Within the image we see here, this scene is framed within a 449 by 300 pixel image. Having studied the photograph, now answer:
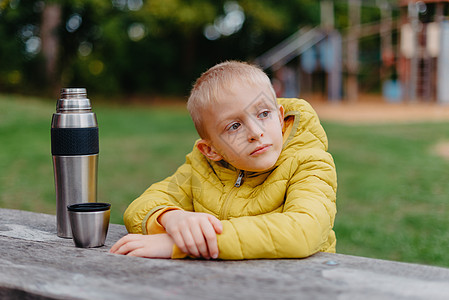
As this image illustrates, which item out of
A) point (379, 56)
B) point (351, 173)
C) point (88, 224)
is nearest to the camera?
point (88, 224)

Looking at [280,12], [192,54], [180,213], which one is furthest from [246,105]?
[192,54]

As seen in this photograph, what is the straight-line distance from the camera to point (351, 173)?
21.1 ft

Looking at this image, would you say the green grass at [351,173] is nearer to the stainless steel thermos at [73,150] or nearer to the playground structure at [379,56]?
the stainless steel thermos at [73,150]

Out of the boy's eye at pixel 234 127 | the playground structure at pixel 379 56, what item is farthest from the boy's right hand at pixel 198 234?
the playground structure at pixel 379 56

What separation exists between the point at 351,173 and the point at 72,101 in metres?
5.16

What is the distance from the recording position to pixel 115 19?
1770 cm

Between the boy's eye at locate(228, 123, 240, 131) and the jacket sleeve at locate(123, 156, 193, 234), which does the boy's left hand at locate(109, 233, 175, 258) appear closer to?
the jacket sleeve at locate(123, 156, 193, 234)

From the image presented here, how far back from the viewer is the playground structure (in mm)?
16516

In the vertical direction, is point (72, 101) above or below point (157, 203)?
above

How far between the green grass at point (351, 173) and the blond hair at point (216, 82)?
2433 mm

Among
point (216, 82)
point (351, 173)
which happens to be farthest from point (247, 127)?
point (351, 173)

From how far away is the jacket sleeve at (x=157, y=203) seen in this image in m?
1.60

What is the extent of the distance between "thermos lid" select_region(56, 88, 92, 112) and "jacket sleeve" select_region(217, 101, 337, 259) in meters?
0.62

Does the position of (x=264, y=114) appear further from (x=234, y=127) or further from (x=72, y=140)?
(x=72, y=140)
